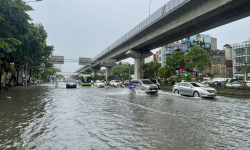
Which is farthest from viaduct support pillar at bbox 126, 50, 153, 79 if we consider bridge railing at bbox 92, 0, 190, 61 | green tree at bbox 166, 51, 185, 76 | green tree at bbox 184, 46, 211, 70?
green tree at bbox 184, 46, 211, 70

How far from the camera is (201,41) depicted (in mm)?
75812

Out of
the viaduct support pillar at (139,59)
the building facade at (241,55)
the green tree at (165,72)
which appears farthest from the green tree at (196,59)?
the building facade at (241,55)

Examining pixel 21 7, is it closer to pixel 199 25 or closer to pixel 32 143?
pixel 32 143

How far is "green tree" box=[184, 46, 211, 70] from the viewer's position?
4134 cm

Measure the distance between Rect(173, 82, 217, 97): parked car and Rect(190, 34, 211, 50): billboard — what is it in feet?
203

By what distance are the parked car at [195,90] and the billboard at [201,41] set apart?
6174cm

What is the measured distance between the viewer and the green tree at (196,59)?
41.3m

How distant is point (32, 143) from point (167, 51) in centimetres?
8053

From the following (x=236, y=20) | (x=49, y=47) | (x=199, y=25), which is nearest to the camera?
(x=236, y=20)

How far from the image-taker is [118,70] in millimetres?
90188

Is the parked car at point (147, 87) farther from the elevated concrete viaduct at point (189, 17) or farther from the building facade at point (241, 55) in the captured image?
the building facade at point (241, 55)

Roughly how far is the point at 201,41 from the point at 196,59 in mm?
37910

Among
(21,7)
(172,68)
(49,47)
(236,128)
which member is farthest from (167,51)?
(236,128)

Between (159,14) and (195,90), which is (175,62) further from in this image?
(195,90)
